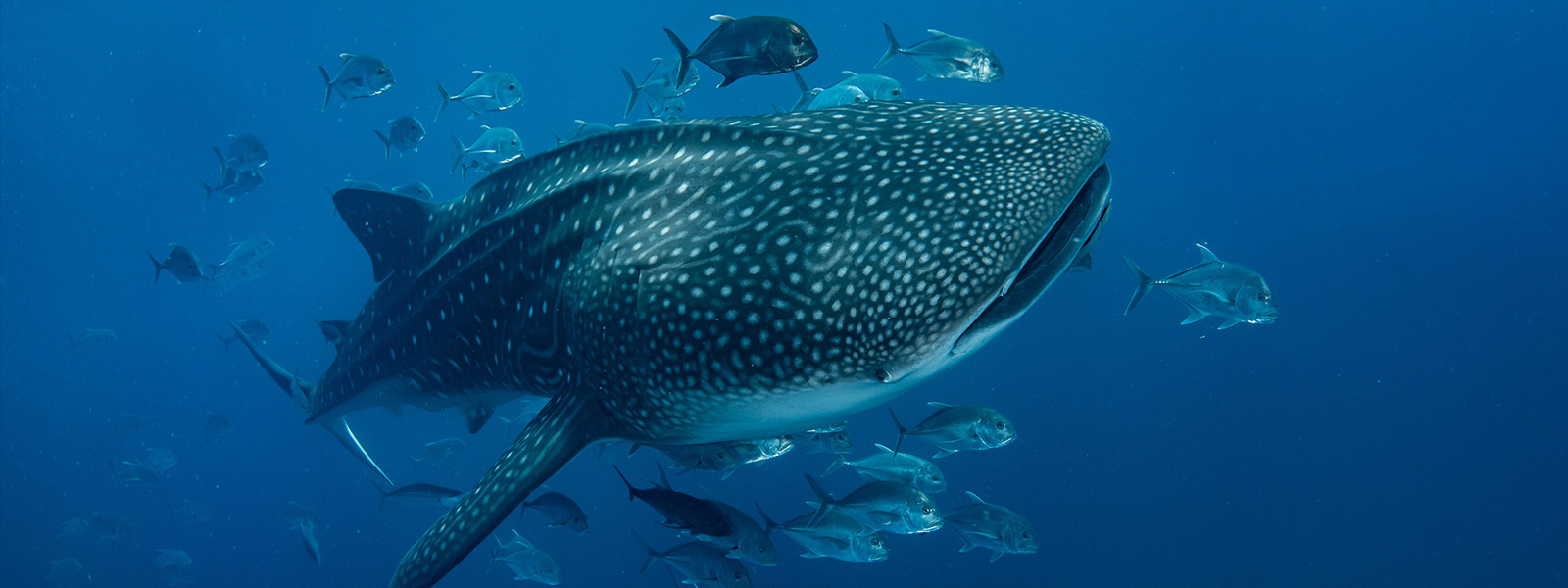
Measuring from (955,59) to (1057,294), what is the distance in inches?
686

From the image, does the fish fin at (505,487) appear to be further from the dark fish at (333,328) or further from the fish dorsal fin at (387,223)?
the dark fish at (333,328)

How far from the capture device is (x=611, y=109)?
44.9 metres

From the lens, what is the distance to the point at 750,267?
209 centimetres

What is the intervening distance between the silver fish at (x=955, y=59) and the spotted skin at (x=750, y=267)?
6.03 meters

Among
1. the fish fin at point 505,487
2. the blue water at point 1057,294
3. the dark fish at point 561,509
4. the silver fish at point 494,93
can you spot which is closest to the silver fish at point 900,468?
the dark fish at point 561,509

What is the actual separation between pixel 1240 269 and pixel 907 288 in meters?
6.07

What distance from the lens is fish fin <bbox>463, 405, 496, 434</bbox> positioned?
430cm

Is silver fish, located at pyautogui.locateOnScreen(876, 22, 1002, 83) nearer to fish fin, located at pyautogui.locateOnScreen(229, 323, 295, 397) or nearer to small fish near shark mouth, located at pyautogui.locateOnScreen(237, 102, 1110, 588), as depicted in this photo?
small fish near shark mouth, located at pyautogui.locateOnScreen(237, 102, 1110, 588)

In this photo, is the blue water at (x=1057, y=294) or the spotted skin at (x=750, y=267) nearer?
the spotted skin at (x=750, y=267)

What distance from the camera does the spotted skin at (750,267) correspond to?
1.86 metres

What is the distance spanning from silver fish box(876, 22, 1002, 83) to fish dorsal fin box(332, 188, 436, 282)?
18.9 feet

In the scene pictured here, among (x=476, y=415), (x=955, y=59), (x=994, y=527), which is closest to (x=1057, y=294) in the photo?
(x=955, y=59)

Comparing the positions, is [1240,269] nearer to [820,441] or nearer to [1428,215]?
[820,441]

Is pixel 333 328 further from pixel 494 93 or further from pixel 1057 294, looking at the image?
pixel 1057 294
